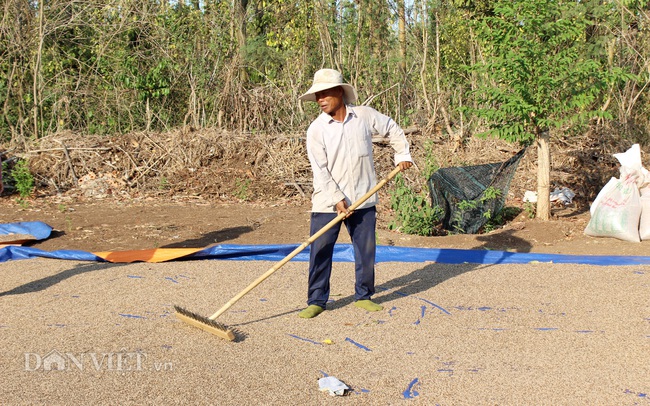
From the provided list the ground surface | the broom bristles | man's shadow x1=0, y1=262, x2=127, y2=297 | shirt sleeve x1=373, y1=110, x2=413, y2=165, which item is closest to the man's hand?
shirt sleeve x1=373, y1=110, x2=413, y2=165

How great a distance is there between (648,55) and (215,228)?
8808 millimetres

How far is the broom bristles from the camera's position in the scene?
180 inches

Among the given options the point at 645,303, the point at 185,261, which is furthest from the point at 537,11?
the point at 185,261

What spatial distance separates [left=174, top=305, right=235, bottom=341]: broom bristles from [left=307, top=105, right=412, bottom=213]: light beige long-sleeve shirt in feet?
3.80

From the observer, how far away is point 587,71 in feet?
28.3

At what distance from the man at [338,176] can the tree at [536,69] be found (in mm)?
3966

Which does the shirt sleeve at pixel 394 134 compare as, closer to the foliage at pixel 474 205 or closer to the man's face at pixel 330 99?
the man's face at pixel 330 99

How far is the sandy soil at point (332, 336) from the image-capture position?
3787 mm

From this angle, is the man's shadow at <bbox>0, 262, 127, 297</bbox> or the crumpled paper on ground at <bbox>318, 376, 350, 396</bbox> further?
the man's shadow at <bbox>0, 262, 127, 297</bbox>

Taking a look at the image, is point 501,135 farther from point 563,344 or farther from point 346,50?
point 346,50

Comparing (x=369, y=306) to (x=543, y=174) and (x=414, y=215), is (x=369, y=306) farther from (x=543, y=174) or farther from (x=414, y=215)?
(x=543, y=174)

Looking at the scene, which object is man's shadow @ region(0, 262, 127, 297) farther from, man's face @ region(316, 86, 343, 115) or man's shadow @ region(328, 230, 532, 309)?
man's face @ region(316, 86, 343, 115)

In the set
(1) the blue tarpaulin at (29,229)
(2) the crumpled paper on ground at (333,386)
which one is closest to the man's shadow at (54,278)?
(1) the blue tarpaulin at (29,229)

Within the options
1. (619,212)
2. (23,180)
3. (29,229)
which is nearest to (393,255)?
(619,212)
